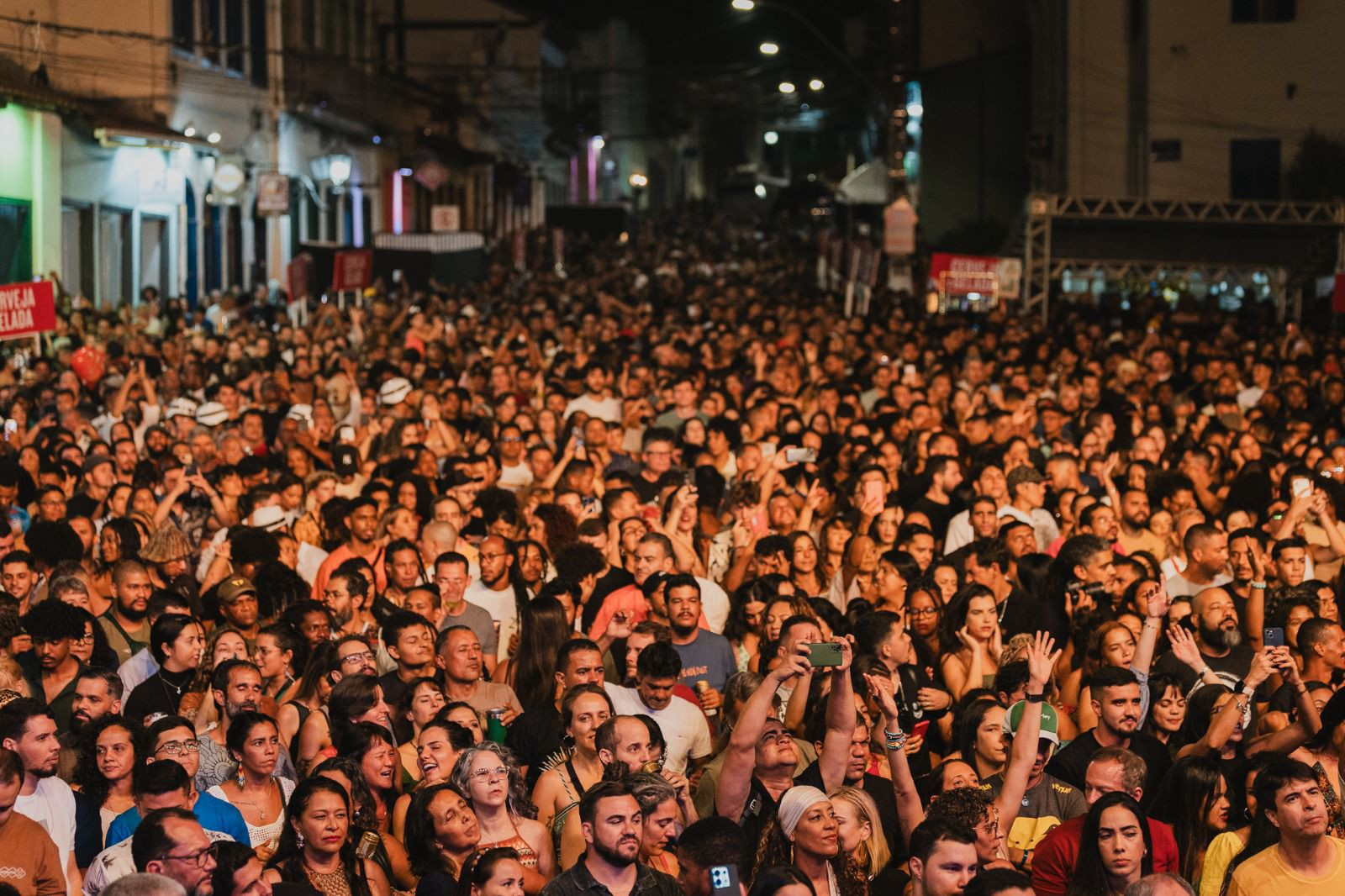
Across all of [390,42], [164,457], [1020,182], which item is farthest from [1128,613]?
[390,42]

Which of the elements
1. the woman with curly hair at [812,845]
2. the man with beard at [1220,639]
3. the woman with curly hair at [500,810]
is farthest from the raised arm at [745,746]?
the man with beard at [1220,639]

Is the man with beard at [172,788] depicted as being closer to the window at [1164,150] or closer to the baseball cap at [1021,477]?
the baseball cap at [1021,477]

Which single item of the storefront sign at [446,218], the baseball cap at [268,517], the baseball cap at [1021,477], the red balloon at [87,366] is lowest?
the baseball cap at [268,517]

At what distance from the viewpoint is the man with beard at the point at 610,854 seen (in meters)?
6.02

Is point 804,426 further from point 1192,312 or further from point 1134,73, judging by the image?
point 1134,73

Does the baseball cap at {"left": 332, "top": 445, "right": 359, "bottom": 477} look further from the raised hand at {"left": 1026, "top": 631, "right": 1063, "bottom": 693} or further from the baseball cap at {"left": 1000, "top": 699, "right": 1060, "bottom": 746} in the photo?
the raised hand at {"left": 1026, "top": 631, "right": 1063, "bottom": 693}

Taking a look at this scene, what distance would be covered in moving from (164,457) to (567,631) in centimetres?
562

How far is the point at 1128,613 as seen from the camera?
8938mm

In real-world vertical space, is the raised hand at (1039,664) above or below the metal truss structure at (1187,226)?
below

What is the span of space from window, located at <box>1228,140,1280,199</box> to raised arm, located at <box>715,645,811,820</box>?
104 ft

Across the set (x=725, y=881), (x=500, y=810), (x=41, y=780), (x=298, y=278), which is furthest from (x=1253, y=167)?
(x=725, y=881)

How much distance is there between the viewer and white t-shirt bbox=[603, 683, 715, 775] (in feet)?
25.7

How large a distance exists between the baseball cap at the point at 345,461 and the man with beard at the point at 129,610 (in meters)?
3.62

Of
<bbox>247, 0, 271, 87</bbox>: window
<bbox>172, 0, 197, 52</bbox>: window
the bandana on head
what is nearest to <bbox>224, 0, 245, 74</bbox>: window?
<bbox>247, 0, 271, 87</bbox>: window
